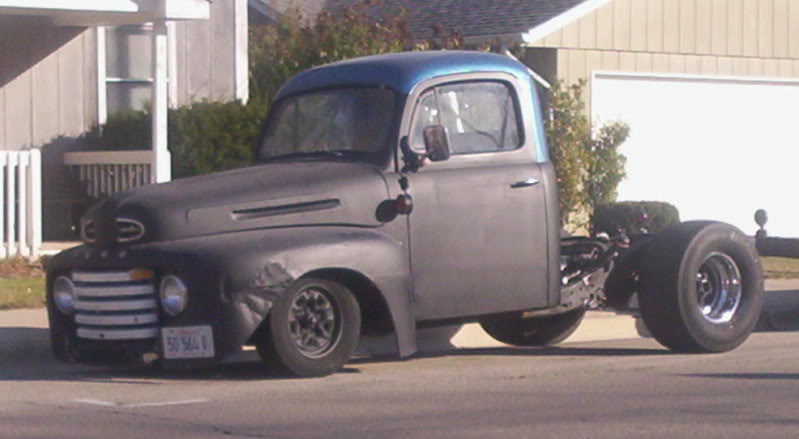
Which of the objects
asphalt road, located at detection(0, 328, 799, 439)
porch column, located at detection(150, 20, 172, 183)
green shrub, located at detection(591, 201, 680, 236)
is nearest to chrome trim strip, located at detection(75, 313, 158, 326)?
asphalt road, located at detection(0, 328, 799, 439)

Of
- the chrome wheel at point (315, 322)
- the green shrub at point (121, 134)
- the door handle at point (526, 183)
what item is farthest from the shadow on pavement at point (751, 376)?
the green shrub at point (121, 134)

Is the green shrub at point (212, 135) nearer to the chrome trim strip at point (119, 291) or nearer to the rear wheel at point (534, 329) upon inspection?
the rear wheel at point (534, 329)

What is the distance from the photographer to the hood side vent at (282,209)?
10117mm

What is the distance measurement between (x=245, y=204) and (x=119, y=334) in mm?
1131

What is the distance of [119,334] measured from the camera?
10094 mm

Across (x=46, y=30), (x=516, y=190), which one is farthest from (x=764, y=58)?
(x=516, y=190)

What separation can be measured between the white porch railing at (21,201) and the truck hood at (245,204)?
668cm

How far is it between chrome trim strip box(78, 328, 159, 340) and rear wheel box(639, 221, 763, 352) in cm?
358

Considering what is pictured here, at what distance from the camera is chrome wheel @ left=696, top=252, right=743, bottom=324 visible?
38.3 ft

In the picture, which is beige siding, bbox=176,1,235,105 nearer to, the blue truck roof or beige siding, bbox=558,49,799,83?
beige siding, bbox=558,49,799,83

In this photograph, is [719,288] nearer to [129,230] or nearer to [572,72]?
[129,230]

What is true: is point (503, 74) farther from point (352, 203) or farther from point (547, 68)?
point (547, 68)

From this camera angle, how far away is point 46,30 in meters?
19.7

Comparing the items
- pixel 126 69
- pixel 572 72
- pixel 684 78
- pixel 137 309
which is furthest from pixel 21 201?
pixel 684 78
